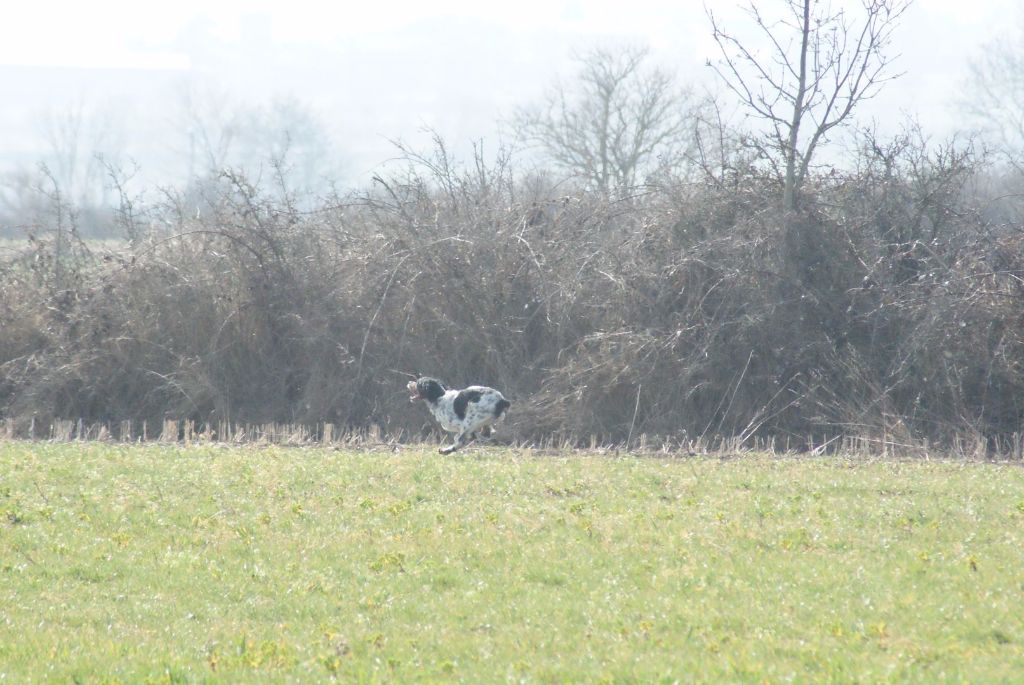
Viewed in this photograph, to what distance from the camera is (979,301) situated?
17719 millimetres

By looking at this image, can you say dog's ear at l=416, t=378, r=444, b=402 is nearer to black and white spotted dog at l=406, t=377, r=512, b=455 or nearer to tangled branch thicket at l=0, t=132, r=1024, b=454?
black and white spotted dog at l=406, t=377, r=512, b=455

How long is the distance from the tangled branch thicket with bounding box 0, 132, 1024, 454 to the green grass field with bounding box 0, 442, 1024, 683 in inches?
231

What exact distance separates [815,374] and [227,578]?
11.9 metres

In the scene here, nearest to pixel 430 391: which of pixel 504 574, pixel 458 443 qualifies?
pixel 458 443

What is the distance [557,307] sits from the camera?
1945 cm

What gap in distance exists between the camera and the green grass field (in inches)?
250

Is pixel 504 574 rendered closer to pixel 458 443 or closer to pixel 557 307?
pixel 458 443

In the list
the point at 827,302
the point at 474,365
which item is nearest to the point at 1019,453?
the point at 827,302

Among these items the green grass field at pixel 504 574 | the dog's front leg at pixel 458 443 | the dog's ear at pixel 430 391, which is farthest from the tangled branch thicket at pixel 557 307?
the green grass field at pixel 504 574

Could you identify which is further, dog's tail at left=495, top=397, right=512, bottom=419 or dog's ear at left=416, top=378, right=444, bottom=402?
dog's ear at left=416, top=378, right=444, bottom=402

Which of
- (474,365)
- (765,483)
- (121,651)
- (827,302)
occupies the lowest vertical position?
(121,651)

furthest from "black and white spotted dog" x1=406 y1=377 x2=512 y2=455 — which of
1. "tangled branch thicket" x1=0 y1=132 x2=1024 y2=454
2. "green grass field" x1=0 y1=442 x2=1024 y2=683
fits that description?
"green grass field" x1=0 y1=442 x2=1024 y2=683

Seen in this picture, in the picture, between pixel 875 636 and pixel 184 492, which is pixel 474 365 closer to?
pixel 184 492

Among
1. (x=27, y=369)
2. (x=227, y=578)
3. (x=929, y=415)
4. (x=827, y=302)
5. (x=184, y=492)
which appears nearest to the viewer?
(x=227, y=578)
